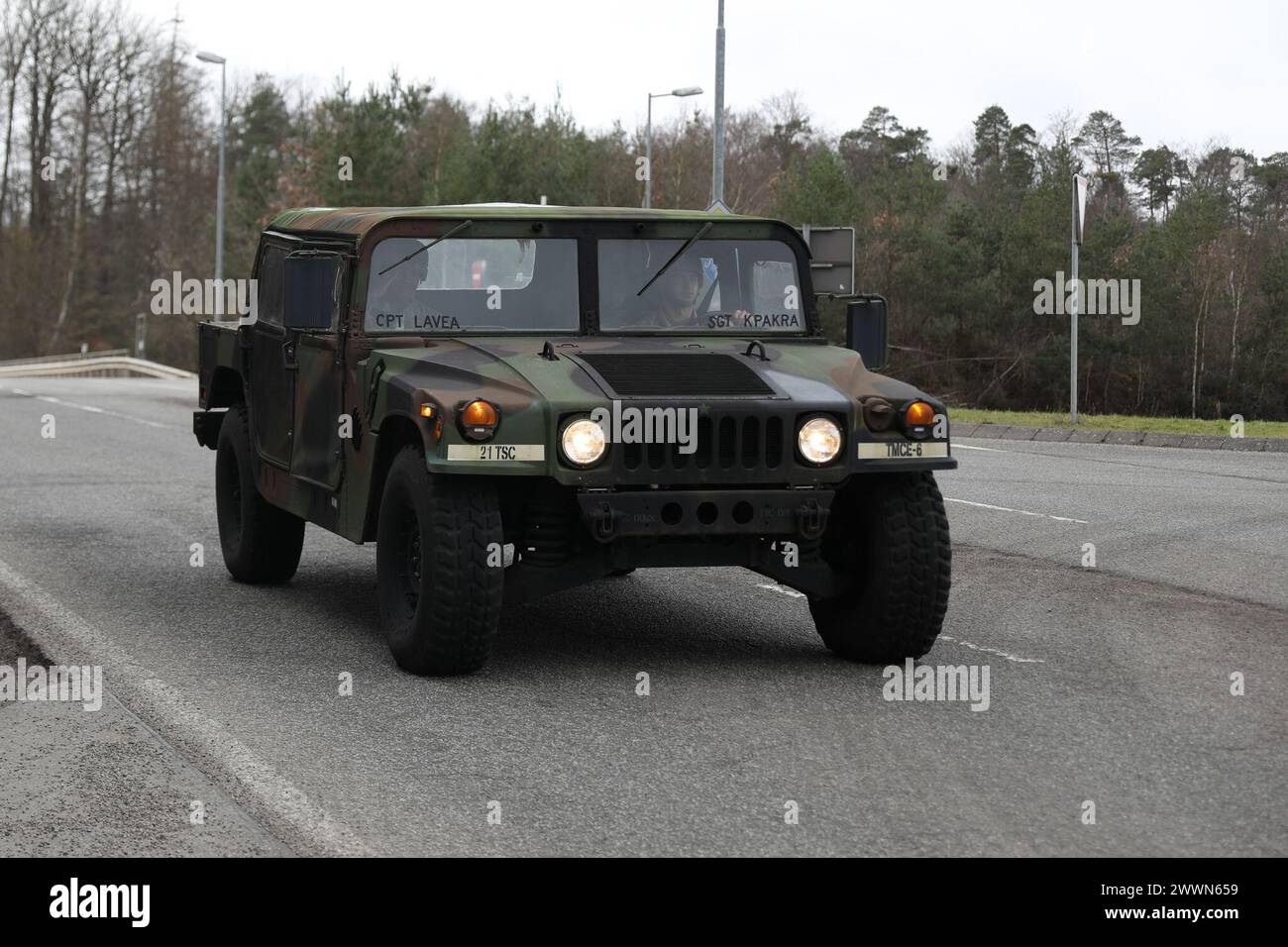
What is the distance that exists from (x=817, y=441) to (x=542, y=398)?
3.63ft

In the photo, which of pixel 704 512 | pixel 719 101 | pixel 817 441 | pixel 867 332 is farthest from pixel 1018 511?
pixel 719 101

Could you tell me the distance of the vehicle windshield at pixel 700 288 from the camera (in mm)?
8805

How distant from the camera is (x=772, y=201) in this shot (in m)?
57.3

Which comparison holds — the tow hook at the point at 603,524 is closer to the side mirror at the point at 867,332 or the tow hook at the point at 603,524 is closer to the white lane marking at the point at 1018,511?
the side mirror at the point at 867,332

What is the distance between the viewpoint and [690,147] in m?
63.2

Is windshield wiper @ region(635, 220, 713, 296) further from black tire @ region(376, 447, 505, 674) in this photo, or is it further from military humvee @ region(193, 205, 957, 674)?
black tire @ region(376, 447, 505, 674)

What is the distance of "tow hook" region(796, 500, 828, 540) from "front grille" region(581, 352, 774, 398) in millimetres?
473

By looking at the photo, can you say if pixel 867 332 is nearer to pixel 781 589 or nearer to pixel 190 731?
pixel 781 589

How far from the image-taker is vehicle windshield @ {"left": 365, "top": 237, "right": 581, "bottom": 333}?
8656mm

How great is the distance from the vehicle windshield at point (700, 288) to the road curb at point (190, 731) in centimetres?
262

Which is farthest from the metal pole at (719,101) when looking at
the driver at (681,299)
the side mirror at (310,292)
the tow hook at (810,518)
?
the tow hook at (810,518)

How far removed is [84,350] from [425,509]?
207ft

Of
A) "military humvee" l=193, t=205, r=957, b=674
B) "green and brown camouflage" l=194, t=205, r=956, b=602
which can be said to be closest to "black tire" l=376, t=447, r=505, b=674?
"military humvee" l=193, t=205, r=957, b=674

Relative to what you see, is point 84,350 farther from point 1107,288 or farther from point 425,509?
point 425,509
